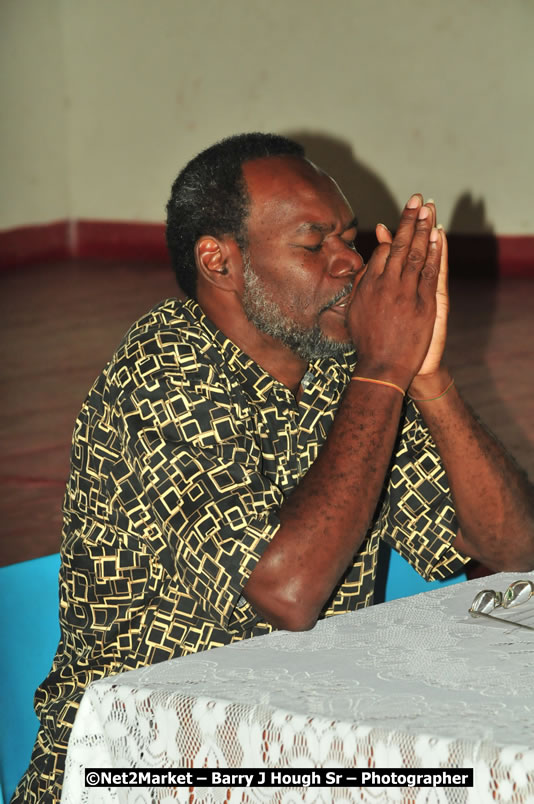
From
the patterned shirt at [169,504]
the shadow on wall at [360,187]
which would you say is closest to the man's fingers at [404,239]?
the patterned shirt at [169,504]

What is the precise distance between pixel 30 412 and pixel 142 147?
494cm

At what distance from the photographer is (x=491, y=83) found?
26.0 ft

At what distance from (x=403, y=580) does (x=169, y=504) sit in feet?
1.89

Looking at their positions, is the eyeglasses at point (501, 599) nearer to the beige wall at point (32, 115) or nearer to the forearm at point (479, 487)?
the forearm at point (479, 487)

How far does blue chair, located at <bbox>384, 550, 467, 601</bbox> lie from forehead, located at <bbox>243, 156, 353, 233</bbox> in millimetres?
557

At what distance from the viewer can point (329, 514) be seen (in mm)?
1436

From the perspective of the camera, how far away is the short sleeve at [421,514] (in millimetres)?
1782

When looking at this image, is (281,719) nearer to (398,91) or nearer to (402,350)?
(402,350)

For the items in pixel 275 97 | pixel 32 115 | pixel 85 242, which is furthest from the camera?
pixel 85 242

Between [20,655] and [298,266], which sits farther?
[298,266]

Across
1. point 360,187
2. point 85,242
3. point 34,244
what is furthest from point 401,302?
point 85,242

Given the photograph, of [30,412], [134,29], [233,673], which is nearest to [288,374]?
[233,673]

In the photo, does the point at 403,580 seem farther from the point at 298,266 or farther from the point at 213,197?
the point at 213,197

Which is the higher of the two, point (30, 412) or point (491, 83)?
point (491, 83)
